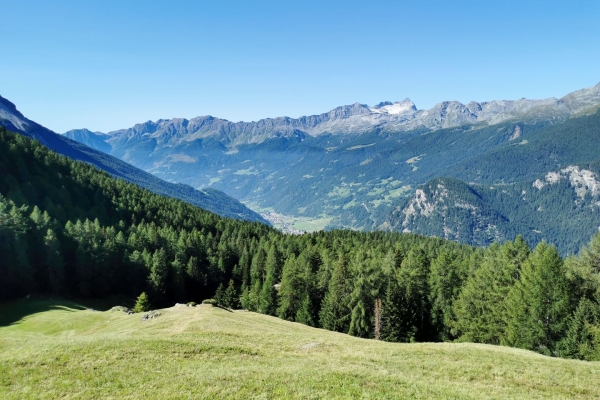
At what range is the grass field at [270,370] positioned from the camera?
22.3m

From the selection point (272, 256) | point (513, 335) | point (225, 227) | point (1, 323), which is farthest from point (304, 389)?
point (225, 227)

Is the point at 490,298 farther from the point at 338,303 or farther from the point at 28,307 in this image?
the point at 28,307

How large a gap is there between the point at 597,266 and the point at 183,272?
10271 centimetres

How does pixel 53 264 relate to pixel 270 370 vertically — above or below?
below

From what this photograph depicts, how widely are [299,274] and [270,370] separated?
63832 mm

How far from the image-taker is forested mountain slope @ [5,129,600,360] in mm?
55938

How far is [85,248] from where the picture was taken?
330ft

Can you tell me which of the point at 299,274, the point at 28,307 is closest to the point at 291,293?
the point at 299,274

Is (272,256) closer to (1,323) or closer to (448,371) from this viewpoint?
(1,323)

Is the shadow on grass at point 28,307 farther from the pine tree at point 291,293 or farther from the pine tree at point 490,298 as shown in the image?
the pine tree at point 490,298

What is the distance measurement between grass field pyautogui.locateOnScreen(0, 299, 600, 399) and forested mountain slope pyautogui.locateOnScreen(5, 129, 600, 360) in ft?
70.7

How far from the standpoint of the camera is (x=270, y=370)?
2659cm

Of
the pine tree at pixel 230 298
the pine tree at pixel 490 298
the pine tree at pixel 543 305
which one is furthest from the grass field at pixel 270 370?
the pine tree at pixel 230 298

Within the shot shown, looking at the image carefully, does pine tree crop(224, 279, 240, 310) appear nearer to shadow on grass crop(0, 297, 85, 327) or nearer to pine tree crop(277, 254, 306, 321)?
pine tree crop(277, 254, 306, 321)
